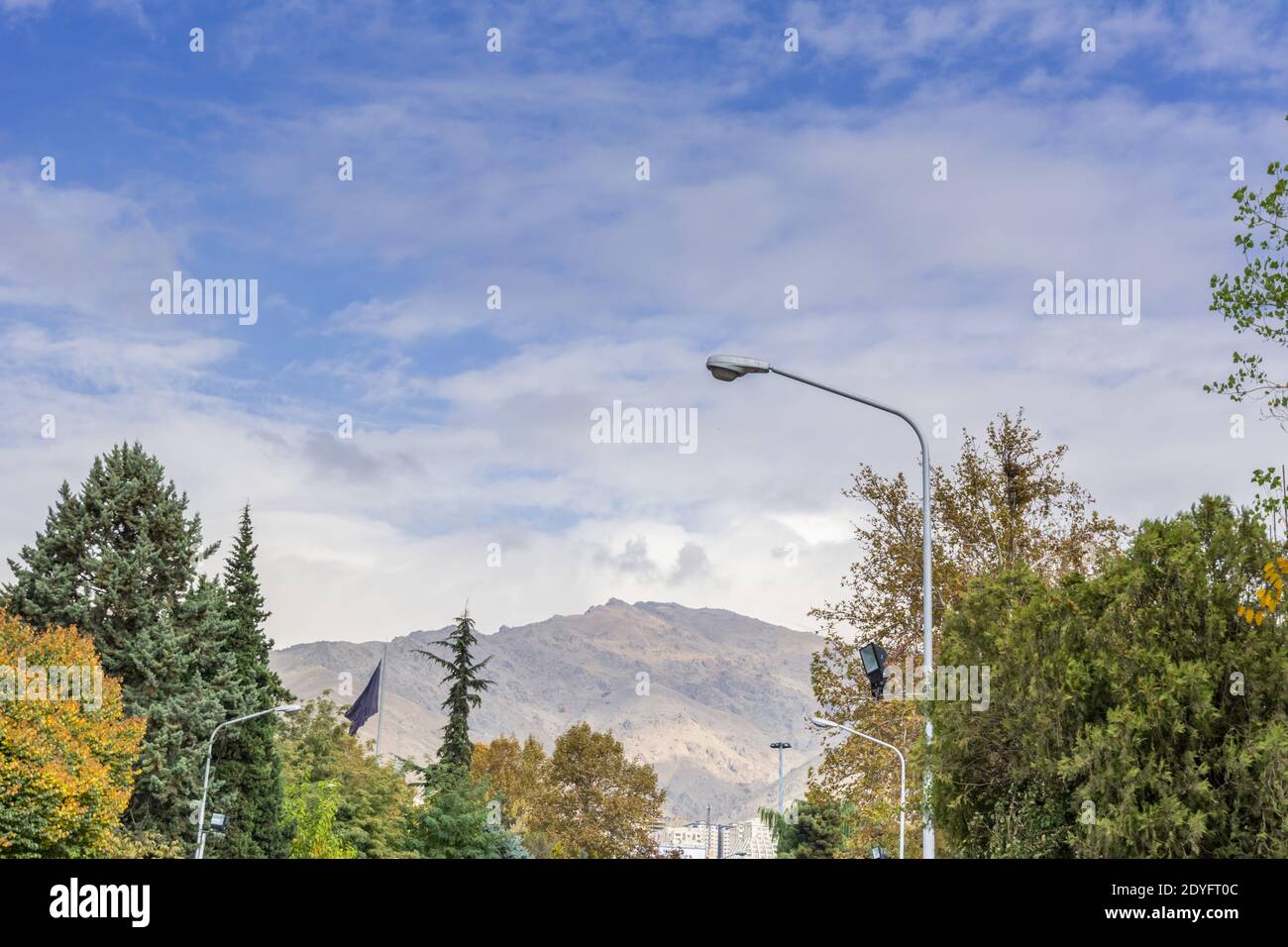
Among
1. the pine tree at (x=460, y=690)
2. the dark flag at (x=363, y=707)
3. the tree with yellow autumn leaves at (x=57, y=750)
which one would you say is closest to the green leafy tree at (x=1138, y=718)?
the tree with yellow autumn leaves at (x=57, y=750)

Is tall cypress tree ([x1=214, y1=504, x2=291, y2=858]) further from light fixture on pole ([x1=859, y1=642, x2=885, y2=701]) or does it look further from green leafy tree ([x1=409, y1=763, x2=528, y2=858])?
light fixture on pole ([x1=859, y1=642, x2=885, y2=701])

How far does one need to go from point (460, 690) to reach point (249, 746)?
32.2 m

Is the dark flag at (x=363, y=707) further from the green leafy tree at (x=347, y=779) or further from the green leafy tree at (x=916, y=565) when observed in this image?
the green leafy tree at (x=916, y=565)

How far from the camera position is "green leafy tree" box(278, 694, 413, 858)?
228 feet

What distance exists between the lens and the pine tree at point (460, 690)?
3364 inches

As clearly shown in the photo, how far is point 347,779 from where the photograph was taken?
76.2m

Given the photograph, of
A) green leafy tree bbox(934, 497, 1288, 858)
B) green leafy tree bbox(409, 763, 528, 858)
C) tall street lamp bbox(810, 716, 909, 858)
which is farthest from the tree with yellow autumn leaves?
green leafy tree bbox(934, 497, 1288, 858)

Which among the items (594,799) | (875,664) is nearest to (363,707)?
(594,799)

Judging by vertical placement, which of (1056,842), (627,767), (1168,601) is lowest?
(627,767)
